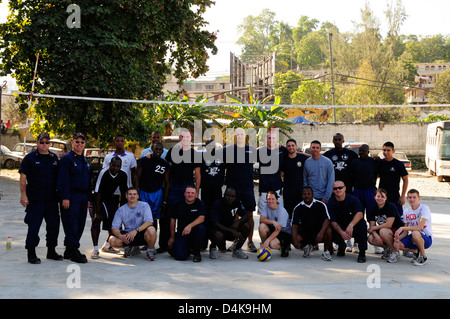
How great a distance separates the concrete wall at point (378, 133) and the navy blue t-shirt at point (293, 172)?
27763mm

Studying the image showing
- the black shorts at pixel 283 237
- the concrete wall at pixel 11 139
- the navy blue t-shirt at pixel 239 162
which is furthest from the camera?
the concrete wall at pixel 11 139

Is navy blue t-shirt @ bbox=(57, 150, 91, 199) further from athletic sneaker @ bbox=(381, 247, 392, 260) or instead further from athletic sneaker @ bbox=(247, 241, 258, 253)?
athletic sneaker @ bbox=(381, 247, 392, 260)

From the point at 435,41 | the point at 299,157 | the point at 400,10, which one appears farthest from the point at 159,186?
the point at 435,41

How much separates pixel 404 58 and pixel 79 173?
7960 cm

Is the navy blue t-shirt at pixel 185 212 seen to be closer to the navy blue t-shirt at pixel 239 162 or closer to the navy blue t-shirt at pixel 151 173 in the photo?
the navy blue t-shirt at pixel 151 173

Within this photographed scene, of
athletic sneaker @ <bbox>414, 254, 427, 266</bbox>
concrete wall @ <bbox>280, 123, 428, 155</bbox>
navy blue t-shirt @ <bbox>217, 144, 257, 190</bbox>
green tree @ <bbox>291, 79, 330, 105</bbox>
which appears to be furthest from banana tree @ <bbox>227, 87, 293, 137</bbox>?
green tree @ <bbox>291, 79, 330, 105</bbox>

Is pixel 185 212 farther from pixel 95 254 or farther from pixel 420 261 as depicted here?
pixel 420 261

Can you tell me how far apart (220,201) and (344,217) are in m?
2.00

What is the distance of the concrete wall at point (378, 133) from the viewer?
1447 inches

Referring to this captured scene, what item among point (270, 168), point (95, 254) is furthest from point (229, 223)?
point (95, 254)

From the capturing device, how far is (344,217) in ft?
28.1

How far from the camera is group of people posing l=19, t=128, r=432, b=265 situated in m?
8.09

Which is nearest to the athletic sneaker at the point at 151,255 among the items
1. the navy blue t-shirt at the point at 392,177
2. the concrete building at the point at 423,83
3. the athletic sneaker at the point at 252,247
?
the athletic sneaker at the point at 252,247

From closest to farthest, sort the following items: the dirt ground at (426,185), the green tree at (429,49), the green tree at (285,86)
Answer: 1. the dirt ground at (426,185)
2. the green tree at (285,86)
3. the green tree at (429,49)
